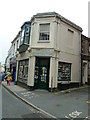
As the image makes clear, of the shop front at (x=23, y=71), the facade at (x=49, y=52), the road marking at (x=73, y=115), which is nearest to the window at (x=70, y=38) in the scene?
the facade at (x=49, y=52)

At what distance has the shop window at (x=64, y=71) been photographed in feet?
51.5

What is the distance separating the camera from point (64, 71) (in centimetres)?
1620

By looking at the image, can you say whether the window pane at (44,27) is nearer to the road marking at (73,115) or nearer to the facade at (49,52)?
the facade at (49,52)

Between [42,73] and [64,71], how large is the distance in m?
2.23

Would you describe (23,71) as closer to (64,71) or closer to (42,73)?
(42,73)

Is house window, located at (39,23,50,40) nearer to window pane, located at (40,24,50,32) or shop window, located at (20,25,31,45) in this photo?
window pane, located at (40,24,50,32)

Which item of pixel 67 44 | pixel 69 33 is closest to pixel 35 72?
pixel 67 44

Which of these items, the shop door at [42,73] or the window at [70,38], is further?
the window at [70,38]

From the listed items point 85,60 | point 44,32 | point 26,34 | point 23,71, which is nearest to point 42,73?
point 23,71

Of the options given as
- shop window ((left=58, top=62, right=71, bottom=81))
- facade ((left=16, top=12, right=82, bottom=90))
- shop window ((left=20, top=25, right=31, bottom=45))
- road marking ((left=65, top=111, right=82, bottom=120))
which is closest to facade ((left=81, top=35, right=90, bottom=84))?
facade ((left=16, top=12, right=82, bottom=90))

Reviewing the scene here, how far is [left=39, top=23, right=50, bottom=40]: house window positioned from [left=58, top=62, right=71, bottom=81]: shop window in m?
2.79

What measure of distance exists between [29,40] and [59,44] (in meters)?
3.09

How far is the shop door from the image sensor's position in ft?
50.0

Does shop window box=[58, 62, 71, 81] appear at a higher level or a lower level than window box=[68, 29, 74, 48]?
lower
